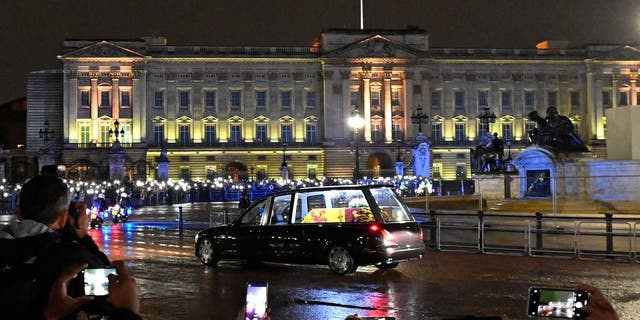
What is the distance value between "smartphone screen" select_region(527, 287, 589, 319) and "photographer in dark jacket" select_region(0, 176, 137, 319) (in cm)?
197

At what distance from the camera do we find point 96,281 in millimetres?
3299

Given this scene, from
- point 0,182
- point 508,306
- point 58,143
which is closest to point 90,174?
point 58,143

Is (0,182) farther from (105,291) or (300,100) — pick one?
(105,291)

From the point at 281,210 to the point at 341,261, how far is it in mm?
1896

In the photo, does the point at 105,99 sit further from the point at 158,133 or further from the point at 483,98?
the point at 483,98

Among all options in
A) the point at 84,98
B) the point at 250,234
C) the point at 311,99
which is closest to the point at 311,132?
the point at 311,99

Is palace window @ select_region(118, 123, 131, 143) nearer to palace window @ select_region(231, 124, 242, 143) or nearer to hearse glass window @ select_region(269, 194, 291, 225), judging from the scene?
palace window @ select_region(231, 124, 242, 143)

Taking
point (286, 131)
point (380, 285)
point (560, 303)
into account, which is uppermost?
point (286, 131)

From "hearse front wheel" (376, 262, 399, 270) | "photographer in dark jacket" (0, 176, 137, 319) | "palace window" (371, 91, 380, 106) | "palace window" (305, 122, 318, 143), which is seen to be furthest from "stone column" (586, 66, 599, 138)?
"photographer in dark jacket" (0, 176, 137, 319)

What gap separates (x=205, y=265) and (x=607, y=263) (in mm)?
8227

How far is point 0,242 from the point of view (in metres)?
3.48

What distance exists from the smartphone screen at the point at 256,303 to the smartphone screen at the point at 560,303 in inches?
53.8

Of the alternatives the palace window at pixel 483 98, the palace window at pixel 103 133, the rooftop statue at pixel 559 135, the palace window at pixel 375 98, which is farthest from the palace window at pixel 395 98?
the rooftop statue at pixel 559 135

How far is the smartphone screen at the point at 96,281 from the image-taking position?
3277 millimetres
